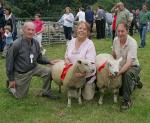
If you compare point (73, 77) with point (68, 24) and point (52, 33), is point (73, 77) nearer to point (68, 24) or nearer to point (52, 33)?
point (68, 24)

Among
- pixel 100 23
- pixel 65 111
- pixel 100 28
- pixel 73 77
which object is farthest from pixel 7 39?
pixel 100 23

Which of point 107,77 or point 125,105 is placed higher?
point 107,77

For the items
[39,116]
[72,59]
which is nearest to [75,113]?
[39,116]

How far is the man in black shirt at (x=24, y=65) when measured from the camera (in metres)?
7.21

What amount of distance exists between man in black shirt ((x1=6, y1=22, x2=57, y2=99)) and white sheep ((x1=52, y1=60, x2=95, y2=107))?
0.81ft

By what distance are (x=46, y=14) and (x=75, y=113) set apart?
3043 cm

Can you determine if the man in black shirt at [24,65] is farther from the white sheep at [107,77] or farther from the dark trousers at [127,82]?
the dark trousers at [127,82]

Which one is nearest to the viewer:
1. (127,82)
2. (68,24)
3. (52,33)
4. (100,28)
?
(127,82)

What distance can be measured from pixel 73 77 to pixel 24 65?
3.55 feet

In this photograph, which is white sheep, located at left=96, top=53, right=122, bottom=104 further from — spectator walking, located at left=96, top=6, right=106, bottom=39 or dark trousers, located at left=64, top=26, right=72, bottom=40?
spectator walking, located at left=96, top=6, right=106, bottom=39

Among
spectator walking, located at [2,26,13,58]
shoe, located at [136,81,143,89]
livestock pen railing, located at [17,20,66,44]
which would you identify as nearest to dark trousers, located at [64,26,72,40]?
livestock pen railing, located at [17,20,66,44]

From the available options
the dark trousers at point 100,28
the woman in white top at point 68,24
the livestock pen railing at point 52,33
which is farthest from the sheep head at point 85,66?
the dark trousers at point 100,28

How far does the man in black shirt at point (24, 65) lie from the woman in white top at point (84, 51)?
581 mm

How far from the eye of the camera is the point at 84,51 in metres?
7.09
